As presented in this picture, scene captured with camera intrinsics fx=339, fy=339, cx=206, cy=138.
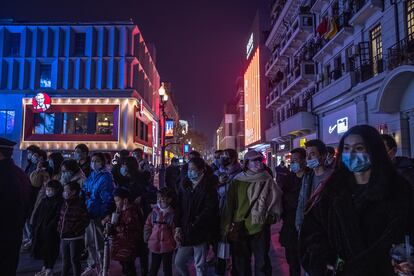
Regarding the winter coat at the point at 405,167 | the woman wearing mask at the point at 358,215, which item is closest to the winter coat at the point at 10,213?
the woman wearing mask at the point at 358,215

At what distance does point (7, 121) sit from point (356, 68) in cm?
3291

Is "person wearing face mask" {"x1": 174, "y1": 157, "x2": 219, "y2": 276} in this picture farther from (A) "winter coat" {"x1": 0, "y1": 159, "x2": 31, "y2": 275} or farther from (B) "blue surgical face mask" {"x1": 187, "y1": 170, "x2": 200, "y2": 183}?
(A) "winter coat" {"x1": 0, "y1": 159, "x2": 31, "y2": 275}

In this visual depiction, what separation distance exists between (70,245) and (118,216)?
3.15 ft

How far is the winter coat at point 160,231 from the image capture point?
502 centimetres

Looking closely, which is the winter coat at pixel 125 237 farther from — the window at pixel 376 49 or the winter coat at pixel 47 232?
the window at pixel 376 49

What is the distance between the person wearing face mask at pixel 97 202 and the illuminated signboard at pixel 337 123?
14.5 m

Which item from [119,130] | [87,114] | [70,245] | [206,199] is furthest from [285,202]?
[87,114]

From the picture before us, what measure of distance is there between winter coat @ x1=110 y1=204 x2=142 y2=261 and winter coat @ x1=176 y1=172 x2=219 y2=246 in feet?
2.86

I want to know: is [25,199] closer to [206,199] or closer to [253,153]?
[206,199]

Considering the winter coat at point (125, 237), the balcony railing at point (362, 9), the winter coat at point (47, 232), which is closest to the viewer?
the winter coat at point (125, 237)

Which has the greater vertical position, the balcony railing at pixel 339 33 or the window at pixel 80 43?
the window at pixel 80 43

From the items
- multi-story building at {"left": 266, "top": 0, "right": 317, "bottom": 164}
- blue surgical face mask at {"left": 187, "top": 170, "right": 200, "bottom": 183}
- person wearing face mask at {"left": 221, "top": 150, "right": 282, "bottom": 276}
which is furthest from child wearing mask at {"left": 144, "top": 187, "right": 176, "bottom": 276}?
multi-story building at {"left": 266, "top": 0, "right": 317, "bottom": 164}

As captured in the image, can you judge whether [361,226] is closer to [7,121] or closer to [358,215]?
[358,215]

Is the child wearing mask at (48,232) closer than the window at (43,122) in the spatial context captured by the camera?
Yes
